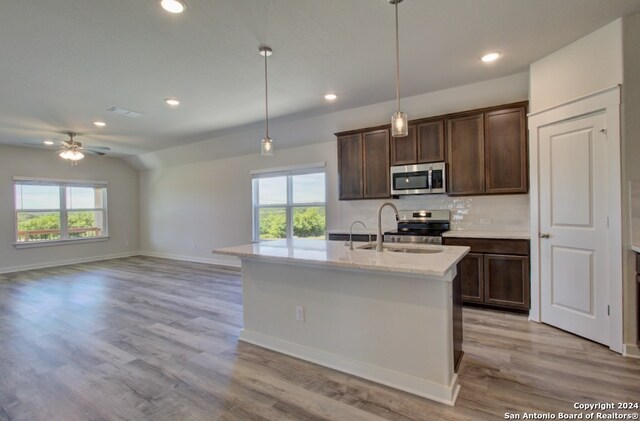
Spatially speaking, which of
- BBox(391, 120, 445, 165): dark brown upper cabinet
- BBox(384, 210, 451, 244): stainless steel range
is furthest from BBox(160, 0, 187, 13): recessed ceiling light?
BBox(384, 210, 451, 244): stainless steel range

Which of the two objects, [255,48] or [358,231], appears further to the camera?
[358,231]

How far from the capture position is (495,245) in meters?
3.56

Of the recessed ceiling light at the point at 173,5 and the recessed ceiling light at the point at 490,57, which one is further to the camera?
the recessed ceiling light at the point at 490,57

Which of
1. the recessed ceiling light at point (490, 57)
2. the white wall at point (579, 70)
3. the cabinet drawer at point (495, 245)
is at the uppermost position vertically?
the recessed ceiling light at point (490, 57)

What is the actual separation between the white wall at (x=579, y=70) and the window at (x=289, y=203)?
3233 millimetres

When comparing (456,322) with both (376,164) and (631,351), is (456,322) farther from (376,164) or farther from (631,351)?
(376,164)

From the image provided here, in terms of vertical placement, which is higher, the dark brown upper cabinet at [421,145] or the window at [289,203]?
the dark brown upper cabinet at [421,145]

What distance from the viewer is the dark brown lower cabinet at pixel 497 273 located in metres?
3.43

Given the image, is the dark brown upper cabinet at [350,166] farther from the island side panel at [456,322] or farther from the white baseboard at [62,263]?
the white baseboard at [62,263]

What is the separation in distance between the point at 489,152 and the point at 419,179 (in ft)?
2.84

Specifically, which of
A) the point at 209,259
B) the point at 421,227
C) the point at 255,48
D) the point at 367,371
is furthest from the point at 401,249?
the point at 209,259

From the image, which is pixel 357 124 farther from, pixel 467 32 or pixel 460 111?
pixel 467 32

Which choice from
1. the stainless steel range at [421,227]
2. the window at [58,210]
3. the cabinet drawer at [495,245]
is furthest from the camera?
the window at [58,210]

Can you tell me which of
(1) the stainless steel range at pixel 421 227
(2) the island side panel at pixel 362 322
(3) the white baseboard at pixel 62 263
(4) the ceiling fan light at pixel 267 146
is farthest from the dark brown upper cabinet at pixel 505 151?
(3) the white baseboard at pixel 62 263
